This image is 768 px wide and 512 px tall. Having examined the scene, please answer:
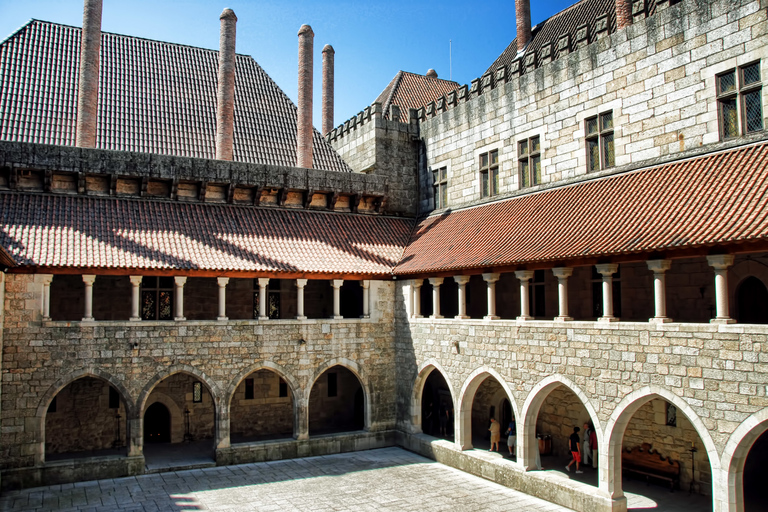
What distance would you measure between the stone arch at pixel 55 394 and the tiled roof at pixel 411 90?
1479 centimetres

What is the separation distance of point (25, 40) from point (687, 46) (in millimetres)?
21106

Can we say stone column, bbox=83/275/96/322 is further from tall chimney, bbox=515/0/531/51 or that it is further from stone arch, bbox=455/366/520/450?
tall chimney, bbox=515/0/531/51

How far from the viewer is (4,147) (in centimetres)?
1628

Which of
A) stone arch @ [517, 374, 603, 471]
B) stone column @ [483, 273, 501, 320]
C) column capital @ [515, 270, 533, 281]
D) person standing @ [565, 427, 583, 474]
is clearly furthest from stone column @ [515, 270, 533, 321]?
person standing @ [565, 427, 583, 474]

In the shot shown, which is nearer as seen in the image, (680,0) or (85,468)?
(680,0)

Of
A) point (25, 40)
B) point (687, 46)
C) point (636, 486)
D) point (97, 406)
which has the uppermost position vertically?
point (25, 40)

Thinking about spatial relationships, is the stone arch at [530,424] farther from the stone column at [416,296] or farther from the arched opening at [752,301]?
the stone column at [416,296]

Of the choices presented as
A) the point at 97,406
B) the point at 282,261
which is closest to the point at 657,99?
the point at 282,261

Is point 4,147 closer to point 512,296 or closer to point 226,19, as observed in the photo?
point 226,19

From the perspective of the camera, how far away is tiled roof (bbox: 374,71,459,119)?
25438mm

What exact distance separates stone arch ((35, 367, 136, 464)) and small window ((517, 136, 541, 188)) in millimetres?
11868

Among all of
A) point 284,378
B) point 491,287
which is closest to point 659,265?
point 491,287

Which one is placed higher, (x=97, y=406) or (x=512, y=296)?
(x=512, y=296)

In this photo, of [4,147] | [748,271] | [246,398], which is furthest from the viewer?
[246,398]
